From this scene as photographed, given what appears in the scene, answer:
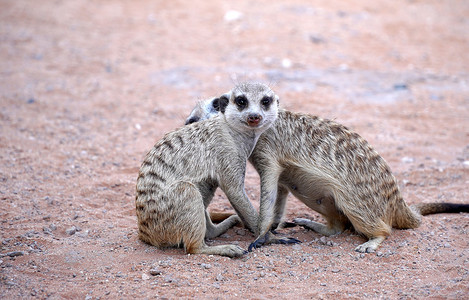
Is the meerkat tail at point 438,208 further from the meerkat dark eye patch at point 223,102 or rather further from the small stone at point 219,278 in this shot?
the small stone at point 219,278

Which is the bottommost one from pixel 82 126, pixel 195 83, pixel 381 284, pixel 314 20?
pixel 381 284

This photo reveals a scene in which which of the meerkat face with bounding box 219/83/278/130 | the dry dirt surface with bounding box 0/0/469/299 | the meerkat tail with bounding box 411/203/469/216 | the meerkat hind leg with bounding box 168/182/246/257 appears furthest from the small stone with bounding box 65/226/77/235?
the meerkat tail with bounding box 411/203/469/216

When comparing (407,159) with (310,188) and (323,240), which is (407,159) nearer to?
(310,188)

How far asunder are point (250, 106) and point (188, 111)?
3426 millimetres

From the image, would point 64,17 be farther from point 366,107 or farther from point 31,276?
point 31,276

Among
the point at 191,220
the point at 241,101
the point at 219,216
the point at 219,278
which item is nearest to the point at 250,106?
the point at 241,101

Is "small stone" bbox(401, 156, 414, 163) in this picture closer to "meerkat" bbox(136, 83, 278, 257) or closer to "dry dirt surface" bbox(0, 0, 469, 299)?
"dry dirt surface" bbox(0, 0, 469, 299)

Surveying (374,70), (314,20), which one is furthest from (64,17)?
(374,70)

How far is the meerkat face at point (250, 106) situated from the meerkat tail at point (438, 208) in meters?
1.48

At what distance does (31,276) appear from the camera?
324cm

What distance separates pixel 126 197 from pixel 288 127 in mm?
1626

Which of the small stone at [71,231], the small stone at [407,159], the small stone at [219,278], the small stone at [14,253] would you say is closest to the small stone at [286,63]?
the small stone at [407,159]

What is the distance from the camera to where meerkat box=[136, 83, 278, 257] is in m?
3.57

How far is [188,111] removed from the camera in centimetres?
720
